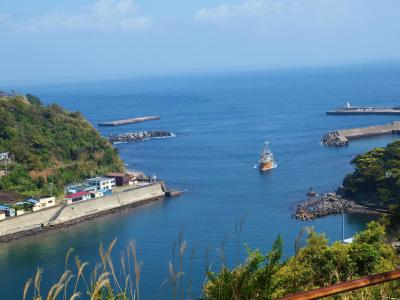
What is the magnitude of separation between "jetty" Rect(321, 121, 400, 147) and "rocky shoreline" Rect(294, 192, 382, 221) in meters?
7.22

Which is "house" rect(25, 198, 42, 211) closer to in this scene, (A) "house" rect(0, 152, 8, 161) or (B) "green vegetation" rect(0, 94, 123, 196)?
(B) "green vegetation" rect(0, 94, 123, 196)

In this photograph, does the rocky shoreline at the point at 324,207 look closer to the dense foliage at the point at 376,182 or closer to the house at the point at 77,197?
the dense foliage at the point at 376,182

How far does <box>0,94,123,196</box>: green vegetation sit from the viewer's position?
544 inches

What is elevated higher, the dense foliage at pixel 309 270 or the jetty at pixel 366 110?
the dense foliage at pixel 309 270

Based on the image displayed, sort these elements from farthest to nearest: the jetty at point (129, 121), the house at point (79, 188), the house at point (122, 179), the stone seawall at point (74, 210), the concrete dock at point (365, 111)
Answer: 1. the jetty at point (129, 121)
2. the concrete dock at point (365, 111)
3. the house at point (122, 179)
4. the house at point (79, 188)
5. the stone seawall at point (74, 210)

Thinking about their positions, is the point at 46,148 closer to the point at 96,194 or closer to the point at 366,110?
the point at 96,194

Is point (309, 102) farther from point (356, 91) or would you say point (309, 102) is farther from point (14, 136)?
point (14, 136)

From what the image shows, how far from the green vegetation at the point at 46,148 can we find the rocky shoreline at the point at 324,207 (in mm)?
5361

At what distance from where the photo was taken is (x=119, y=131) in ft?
85.1

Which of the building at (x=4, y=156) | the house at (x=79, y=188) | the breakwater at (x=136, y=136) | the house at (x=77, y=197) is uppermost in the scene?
the building at (x=4, y=156)

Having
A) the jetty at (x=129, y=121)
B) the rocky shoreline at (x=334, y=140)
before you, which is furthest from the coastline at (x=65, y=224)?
the jetty at (x=129, y=121)

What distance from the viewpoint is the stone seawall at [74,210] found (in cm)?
1146

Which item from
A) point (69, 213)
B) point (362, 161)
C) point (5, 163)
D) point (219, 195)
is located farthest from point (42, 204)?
point (362, 161)

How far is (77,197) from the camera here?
12.9m
